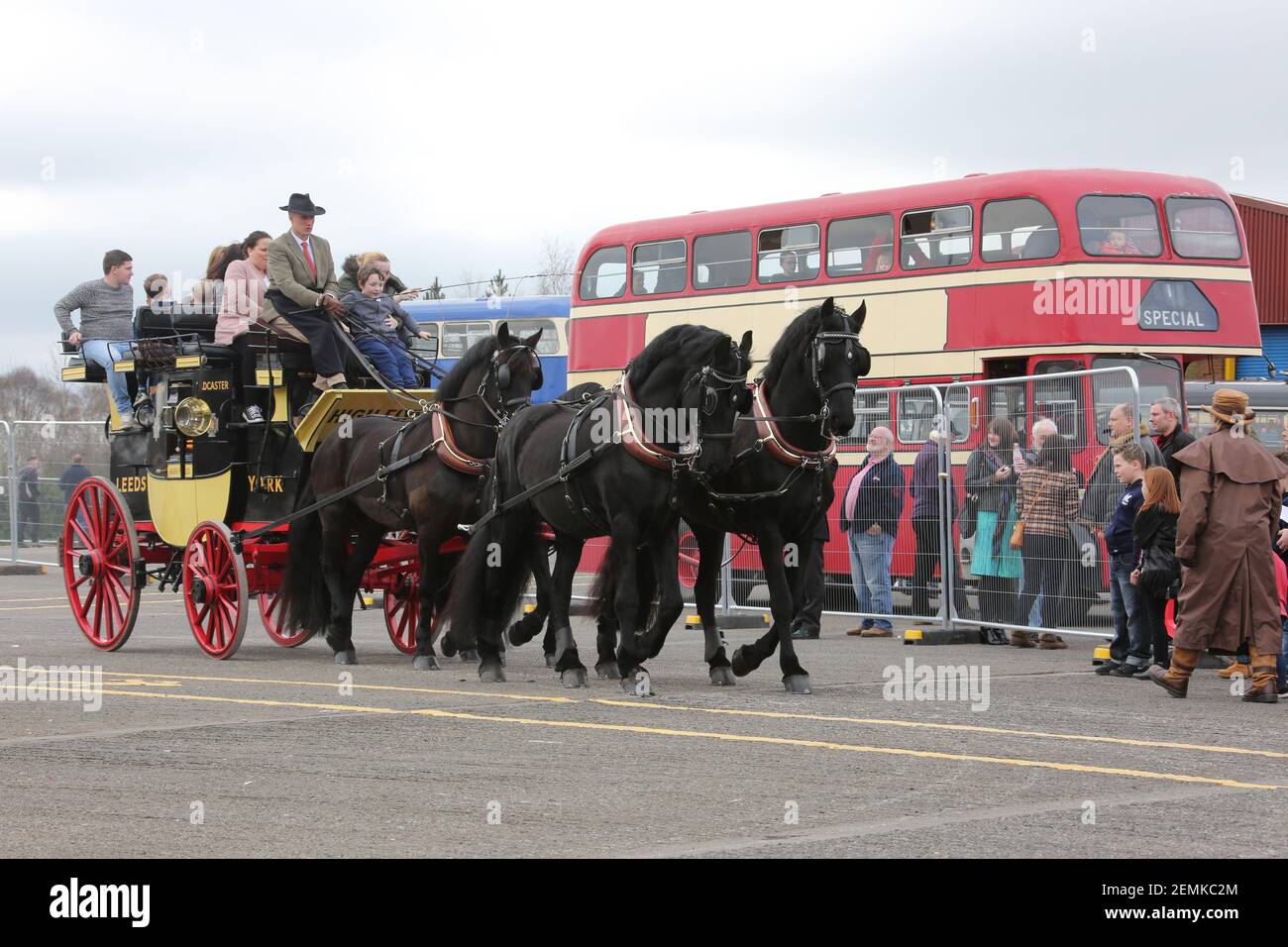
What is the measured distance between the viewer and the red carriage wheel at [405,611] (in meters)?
15.3

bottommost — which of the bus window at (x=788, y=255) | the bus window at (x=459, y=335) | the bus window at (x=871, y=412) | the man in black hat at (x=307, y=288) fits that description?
the bus window at (x=871, y=412)

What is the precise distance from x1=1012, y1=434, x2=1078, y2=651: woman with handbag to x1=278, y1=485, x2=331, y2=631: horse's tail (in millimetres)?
5898

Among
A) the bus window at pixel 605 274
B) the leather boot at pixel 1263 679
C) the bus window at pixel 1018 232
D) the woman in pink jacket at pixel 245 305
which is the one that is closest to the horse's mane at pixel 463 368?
the woman in pink jacket at pixel 245 305

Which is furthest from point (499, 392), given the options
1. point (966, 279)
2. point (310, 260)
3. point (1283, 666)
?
point (966, 279)

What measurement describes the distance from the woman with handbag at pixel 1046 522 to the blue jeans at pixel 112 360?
7.89 m

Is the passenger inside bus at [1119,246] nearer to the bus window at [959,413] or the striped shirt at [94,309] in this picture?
the bus window at [959,413]

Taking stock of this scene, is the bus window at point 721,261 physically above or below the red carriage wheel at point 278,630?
above

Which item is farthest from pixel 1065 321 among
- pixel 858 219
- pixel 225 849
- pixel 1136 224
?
pixel 225 849

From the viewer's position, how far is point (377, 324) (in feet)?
49.1

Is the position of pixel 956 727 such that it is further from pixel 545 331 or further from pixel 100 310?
pixel 545 331

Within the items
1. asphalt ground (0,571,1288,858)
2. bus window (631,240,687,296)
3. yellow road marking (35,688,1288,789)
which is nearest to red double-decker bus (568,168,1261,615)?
bus window (631,240,687,296)

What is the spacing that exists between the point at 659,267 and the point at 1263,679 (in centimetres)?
1413

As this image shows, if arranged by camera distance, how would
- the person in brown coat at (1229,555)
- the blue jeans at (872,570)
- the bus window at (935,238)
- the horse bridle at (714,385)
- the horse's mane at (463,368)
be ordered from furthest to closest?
the bus window at (935,238) < the blue jeans at (872,570) < the horse's mane at (463,368) < the horse bridle at (714,385) < the person in brown coat at (1229,555)

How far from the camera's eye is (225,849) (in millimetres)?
6660
